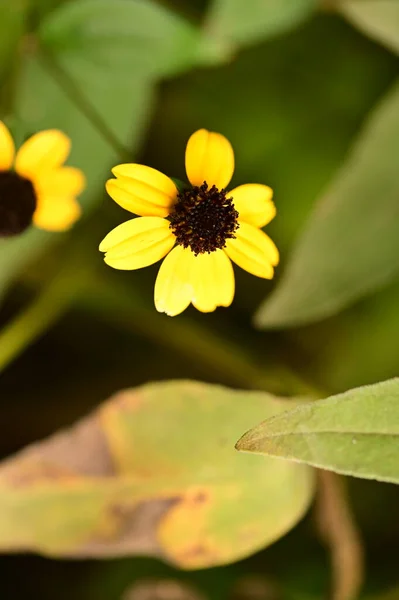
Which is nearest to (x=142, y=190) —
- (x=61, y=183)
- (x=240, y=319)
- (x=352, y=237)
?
(x=61, y=183)

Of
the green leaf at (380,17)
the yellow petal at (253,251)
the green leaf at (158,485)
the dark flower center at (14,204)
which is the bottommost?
the green leaf at (158,485)

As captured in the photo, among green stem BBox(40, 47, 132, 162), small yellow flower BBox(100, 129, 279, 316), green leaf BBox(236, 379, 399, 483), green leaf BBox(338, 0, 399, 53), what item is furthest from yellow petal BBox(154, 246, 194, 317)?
green leaf BBox(338, 0, 399, 53)

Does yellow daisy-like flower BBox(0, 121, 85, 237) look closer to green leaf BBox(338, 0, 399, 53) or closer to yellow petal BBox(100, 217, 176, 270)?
yellow petal BBox(100, 217, 176, 270)

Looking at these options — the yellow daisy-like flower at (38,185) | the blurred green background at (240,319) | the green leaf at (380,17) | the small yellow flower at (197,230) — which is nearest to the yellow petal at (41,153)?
the yellow daisy-like flower at (38,185)

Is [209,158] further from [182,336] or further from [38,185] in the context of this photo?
[182,336]

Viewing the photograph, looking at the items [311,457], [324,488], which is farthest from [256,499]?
[311,457]

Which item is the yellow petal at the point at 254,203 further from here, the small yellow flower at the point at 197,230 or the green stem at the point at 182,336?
the green stem at the point at 182,336
